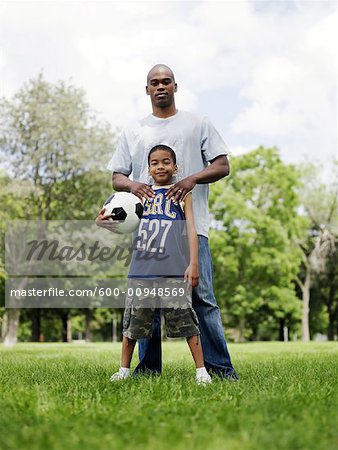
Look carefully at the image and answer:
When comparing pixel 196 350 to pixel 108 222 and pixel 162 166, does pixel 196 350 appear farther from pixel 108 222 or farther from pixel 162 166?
pixel 162 166

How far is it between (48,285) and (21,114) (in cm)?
833

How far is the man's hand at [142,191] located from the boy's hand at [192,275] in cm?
62

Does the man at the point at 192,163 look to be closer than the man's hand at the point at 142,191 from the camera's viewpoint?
No

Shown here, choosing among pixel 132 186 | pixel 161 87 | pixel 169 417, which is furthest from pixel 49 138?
pixel 169 417

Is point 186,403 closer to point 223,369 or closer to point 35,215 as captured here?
point 223,369

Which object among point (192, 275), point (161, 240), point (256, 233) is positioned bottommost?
point (192, 275)

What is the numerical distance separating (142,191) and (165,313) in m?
0.94

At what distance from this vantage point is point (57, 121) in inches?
922

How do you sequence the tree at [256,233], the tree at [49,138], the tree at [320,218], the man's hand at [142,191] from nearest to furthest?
the man's hand at [142,191] < the tree at [49,138] < the tree at [256,233] < the tree at [320,218]

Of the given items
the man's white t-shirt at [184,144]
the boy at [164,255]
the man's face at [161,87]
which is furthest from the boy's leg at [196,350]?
the man's face at [161,87]

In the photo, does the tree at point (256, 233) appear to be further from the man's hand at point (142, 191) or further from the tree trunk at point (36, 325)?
the man's hand at point (142, 191)

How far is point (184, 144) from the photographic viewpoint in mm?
5070

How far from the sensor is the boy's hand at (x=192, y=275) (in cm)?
468

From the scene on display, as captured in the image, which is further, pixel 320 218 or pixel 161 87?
pixel 320 218
